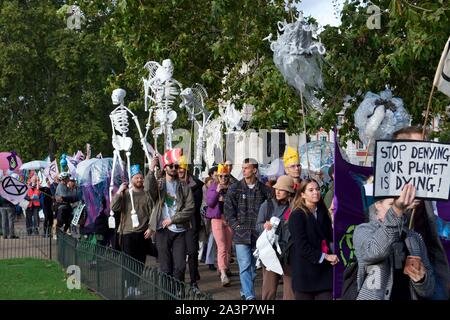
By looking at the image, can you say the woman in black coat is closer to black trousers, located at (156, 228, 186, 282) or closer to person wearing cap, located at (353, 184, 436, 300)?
person wearing cap, located at (353, 184, 436, 300)

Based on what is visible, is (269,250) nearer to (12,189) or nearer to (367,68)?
(367,68)

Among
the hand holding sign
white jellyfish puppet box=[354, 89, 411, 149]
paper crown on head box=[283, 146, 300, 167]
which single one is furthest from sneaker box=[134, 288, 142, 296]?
the hand holding sign

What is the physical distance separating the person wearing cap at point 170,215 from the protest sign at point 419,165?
16.5 ft

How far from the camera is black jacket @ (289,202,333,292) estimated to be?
8.09 m

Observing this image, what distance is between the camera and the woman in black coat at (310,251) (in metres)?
8.09

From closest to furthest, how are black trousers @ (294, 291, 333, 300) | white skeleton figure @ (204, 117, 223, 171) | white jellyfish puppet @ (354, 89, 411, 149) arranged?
black trousers @ (294, 291, 333, 300), white jellyfish puppet @ (354, 89, 411, 149), white skeleton figure @ (204, 117, 223, 171)

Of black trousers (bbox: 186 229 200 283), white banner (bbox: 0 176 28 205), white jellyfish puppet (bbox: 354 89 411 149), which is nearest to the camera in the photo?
white jellyfish puppet (bbox: 354 89 411 149)

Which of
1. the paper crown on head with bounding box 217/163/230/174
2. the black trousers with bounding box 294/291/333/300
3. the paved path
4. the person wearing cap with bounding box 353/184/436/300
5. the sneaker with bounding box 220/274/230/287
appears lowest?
the paved path

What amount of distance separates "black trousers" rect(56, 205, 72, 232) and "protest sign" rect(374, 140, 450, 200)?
13967mm

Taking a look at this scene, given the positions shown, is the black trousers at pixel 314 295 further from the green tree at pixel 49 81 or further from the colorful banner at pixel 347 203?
the green tree at pixel 49 81

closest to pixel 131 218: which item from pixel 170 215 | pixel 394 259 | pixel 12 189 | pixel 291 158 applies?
pixel 170 215

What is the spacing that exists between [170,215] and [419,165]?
5.30 meters

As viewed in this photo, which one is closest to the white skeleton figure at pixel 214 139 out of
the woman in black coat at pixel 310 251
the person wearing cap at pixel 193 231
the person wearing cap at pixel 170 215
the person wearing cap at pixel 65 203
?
the person wearing cap at pixel 65 203

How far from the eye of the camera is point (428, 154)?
6.13 meters
